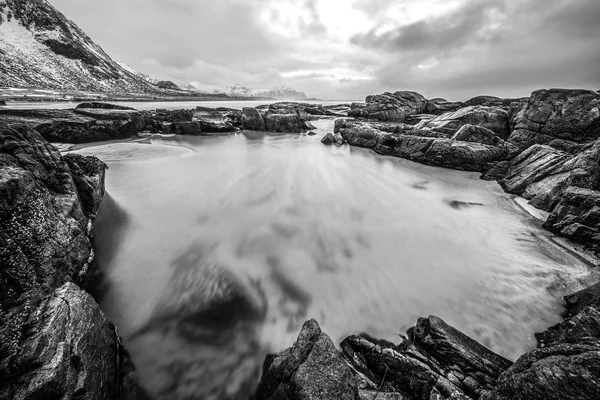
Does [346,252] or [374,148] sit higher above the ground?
[374,148]

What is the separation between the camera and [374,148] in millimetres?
16359

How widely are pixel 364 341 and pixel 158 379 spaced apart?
9.47ft

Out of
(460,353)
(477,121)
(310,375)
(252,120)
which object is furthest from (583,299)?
(252,120)

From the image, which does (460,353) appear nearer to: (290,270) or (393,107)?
(290,270)

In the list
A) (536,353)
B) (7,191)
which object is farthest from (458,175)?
(7,191)

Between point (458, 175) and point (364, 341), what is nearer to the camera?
point (364, 341)

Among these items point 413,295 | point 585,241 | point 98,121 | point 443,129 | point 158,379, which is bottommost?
point 158,379

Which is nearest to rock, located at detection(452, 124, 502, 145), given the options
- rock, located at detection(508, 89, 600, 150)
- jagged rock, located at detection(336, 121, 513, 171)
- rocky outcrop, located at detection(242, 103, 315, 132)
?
jagged rock, located at detection(336, 121, 513, 171)

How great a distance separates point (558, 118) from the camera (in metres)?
12.4

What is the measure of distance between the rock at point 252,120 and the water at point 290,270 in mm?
15714

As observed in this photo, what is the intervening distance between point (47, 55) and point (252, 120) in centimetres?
12167

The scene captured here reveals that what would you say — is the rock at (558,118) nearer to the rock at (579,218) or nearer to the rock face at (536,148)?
the rock face at (536,148)

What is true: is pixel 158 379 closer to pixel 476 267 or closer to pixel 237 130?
pixel 476 267

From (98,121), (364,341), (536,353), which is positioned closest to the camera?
(536,353)
